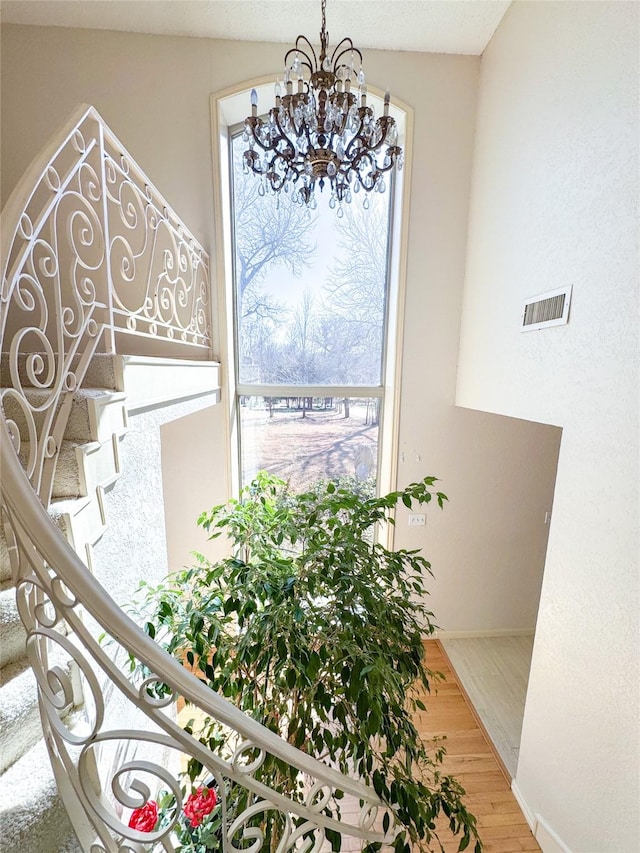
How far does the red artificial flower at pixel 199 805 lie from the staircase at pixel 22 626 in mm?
380

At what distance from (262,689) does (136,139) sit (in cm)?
372

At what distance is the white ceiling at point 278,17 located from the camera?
269cm

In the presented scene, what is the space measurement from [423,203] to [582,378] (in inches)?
83.7

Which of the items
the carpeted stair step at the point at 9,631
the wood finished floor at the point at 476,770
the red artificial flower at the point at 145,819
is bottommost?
the wood finished floor at the point at 476,770

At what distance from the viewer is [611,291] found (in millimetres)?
1761

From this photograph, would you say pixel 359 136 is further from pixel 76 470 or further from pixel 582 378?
pixel 76 470

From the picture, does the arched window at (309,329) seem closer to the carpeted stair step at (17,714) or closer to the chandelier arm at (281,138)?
the chandelier arm at (281,138)

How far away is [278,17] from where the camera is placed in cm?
278

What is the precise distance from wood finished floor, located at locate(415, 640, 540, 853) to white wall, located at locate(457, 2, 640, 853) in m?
0.17

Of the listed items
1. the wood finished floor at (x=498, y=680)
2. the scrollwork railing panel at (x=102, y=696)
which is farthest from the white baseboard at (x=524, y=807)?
the scrollwork railing panel at (x=102, y=696)

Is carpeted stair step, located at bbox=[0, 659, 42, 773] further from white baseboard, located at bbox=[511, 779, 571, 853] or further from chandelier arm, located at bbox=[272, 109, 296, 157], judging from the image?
white baseboard, located at bbox=[511, 779, 571, 853]

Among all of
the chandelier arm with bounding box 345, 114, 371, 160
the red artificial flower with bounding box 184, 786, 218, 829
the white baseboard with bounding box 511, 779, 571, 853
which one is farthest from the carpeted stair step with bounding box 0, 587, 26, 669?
the white baseboard with bounding box 511, 779, 571, 853

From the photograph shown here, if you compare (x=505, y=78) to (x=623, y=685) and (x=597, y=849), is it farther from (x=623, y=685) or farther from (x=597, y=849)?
(x=597, y=849)

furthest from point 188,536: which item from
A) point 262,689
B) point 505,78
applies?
point 505,78
